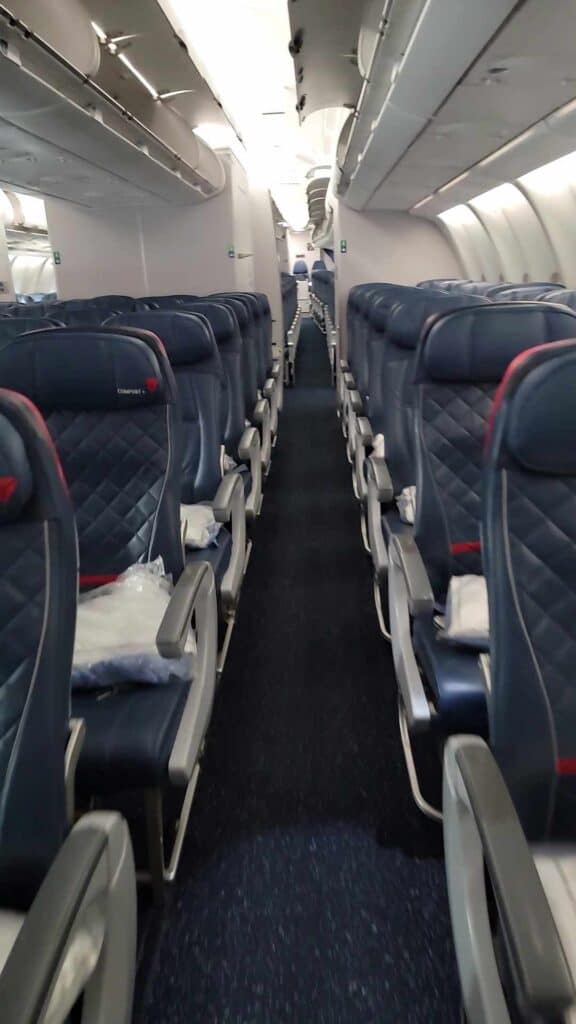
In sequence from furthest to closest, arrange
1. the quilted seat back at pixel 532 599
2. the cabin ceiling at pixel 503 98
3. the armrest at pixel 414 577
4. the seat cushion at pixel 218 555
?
the seat cushion at pixel 218 555 < the cabin ceiling at pixel 503 98 < the armrest at pixel 414 577 < the quilted seat back at pixel 532 599

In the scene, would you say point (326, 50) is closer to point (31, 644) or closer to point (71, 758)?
point (31, 644)

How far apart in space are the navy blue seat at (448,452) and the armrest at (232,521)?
2.58 feet

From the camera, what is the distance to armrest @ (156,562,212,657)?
1.82 metres

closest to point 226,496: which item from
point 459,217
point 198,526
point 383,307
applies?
point 198,526

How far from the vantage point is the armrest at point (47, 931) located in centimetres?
90

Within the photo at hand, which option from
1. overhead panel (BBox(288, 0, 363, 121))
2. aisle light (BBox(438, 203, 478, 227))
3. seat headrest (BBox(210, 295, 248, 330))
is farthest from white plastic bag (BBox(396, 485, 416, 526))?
aisle light (BBox(438, 203, 478, 227))

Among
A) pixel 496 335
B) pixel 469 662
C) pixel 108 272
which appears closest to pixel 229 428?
pixel 496 335

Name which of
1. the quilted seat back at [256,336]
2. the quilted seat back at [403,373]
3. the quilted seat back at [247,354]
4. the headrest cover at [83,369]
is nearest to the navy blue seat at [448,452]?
the quilted seat back at [403,373]

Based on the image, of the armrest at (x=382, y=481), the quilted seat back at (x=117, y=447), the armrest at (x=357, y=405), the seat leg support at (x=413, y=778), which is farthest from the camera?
the armrest at (x=357, y=405)

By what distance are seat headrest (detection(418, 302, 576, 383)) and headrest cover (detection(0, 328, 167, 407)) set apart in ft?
3.14

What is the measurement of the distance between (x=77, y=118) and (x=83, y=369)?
109 inches

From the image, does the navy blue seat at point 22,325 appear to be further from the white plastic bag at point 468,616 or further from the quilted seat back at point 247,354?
the white plastic bag at point 468,616

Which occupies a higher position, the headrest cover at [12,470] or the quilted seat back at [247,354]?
the headrest cover at [12,470]

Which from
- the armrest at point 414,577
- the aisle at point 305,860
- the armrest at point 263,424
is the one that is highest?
the armrest at point 414,577
